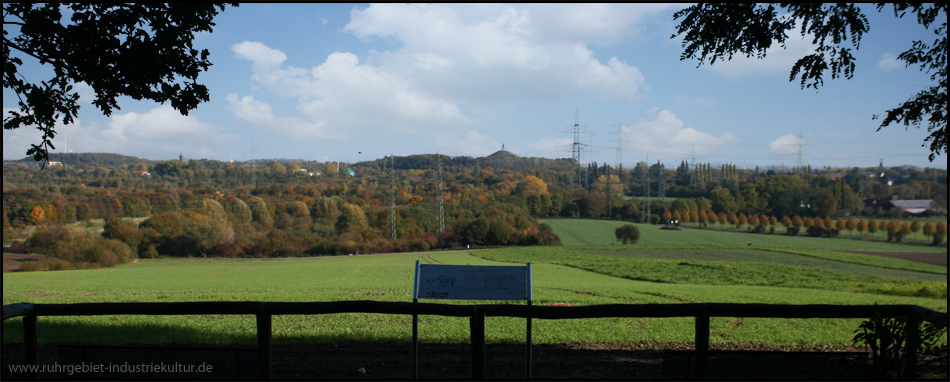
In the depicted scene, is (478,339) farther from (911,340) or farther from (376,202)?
(376,202)

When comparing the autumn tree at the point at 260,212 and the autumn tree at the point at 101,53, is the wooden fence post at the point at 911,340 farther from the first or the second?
the autumn tree at the point at 260,212

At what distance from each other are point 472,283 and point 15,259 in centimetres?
6142

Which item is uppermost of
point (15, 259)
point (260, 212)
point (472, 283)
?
point (472, 283)

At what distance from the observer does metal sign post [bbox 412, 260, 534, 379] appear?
233 inches

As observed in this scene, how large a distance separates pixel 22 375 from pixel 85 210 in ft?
273

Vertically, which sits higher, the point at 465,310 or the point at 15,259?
the point at 465,310

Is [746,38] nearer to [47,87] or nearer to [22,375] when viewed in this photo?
[47,87]

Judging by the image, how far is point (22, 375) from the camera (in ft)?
18.4

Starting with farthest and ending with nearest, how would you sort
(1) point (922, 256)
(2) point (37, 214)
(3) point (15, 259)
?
(2) point (37, 214)
(3) point (15, 259)
(1) point (922, 256)

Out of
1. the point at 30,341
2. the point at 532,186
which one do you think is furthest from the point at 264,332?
the point at 532,186

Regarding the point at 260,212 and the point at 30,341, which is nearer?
the point at 30,341

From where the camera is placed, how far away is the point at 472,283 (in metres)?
6.01

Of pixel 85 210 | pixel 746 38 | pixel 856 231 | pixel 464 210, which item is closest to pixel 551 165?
pixel 464 210

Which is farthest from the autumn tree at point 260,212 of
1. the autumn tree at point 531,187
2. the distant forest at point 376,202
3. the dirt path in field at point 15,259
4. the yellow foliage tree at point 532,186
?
the yellow foliage tree at point 532,186
